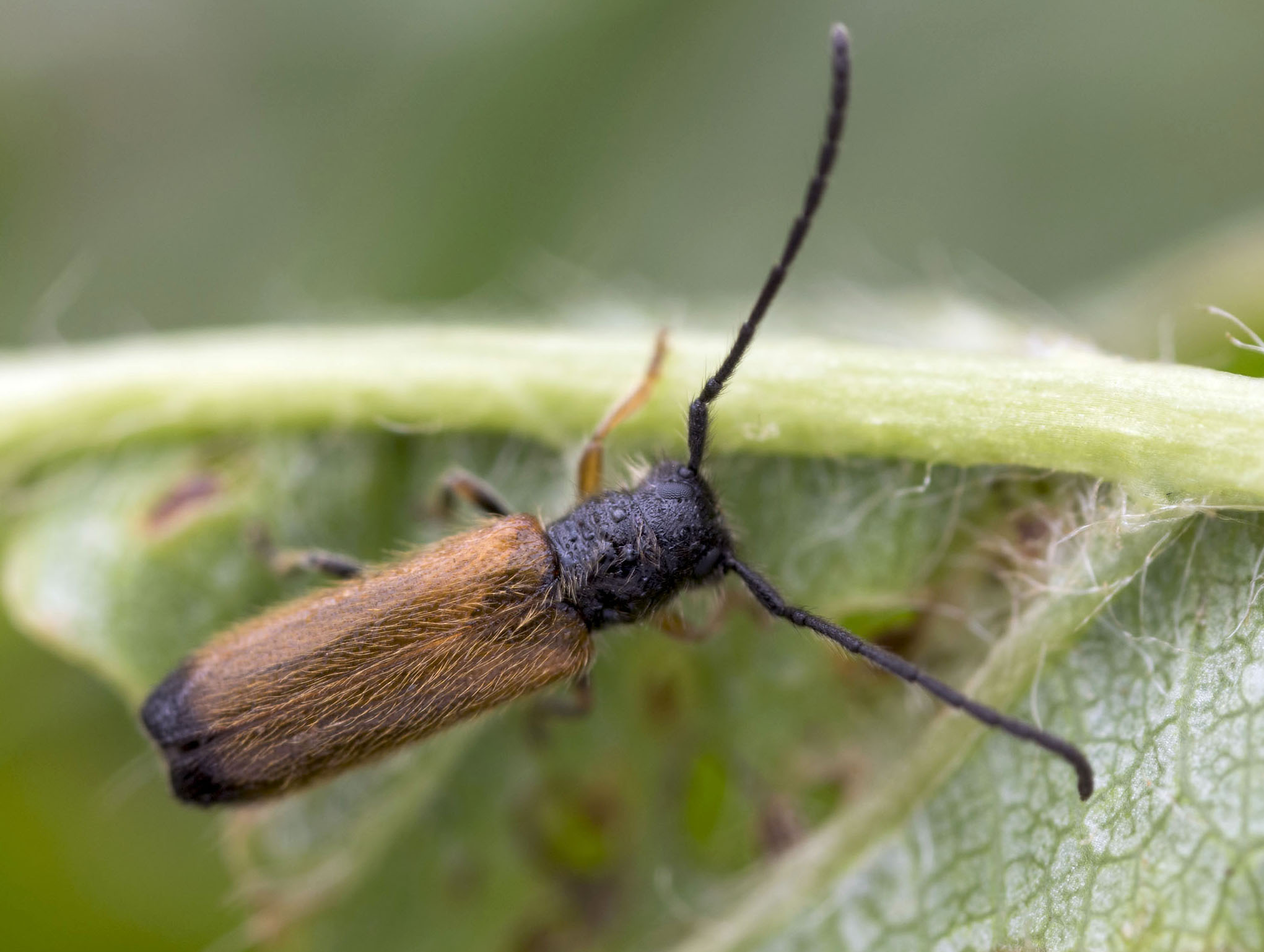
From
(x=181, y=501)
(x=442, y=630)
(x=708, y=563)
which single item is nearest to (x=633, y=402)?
(x=708, y=563)

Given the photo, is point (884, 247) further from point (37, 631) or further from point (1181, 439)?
point (37, 631)

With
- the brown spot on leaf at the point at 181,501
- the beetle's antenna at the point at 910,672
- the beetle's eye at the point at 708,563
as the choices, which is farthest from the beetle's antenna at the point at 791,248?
the brown spot on leaf at the point at 181,501

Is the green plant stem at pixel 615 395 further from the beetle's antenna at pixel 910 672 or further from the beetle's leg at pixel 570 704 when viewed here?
the beetle's leg at pixel 570 704

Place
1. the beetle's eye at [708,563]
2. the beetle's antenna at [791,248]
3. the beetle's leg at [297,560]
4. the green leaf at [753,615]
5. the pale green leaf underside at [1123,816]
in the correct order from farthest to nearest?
the beetle's leg at [297,560], the beetle's eye at [708,563], the beetle's antenna at [791,248], the green leaf at [753,615], the pale green leaf underside at [1123,816]

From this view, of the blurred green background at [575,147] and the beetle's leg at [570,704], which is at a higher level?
the blurred green background at [575,147]

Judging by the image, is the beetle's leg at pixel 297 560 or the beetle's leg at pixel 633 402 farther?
the beetle's leg at pixel 297 560

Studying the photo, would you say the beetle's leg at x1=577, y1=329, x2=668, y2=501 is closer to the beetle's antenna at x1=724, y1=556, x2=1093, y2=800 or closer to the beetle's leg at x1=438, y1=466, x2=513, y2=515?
the beetle's leg at x1=438, y1=466, x2=513, y2=515

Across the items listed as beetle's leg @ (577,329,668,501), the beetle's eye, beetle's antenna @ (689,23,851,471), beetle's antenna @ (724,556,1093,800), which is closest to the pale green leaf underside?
beetle's antenna @ (724,556,1093,800)
